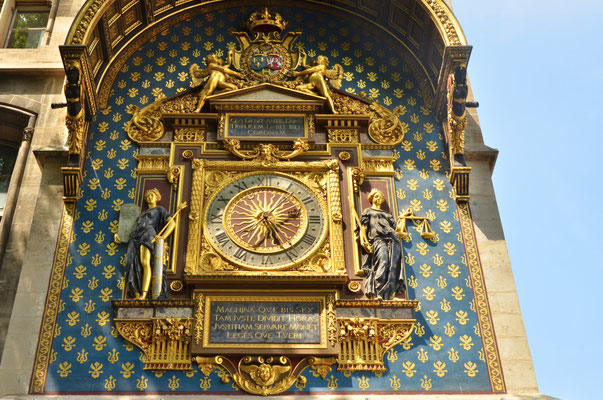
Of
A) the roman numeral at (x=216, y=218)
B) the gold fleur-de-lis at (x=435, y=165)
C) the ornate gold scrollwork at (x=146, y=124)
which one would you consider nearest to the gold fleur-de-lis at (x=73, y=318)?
the roman numeral at (x=216, y=218)

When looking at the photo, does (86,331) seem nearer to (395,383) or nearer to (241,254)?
(241,254)

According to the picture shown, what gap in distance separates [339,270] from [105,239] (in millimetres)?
4171

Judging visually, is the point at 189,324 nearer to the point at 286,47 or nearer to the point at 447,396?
the point at 447,396

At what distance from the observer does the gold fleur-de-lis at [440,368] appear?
13.8 meters

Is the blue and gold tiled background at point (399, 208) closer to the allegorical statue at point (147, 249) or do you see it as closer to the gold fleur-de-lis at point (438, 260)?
the gold fleur-de-lis at point (438, 260)

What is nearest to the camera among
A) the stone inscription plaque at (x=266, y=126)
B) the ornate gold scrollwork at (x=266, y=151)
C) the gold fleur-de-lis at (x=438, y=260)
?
the gold fleur-de-lis at (x=438, y=260)

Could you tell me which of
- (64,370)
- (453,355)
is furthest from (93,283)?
(453,355)

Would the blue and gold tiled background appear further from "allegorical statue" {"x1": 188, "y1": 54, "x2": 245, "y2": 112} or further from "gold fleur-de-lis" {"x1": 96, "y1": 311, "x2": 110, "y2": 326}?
"allegorical statue" {"x1": 188, "y1": 54, "x2": 245, "y2": 112}

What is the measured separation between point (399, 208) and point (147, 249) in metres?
4.58

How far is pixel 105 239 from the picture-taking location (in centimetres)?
1501

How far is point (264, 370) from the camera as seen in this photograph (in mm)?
13461

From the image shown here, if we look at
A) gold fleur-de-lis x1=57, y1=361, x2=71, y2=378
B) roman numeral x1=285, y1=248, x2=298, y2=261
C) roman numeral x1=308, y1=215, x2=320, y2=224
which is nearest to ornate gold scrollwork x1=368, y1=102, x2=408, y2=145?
roman numeral x1=308, y1=215, x2=320, y2=224

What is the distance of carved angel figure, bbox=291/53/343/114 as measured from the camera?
16672 millimetres

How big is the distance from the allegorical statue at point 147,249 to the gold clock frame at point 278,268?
1.51 feet
